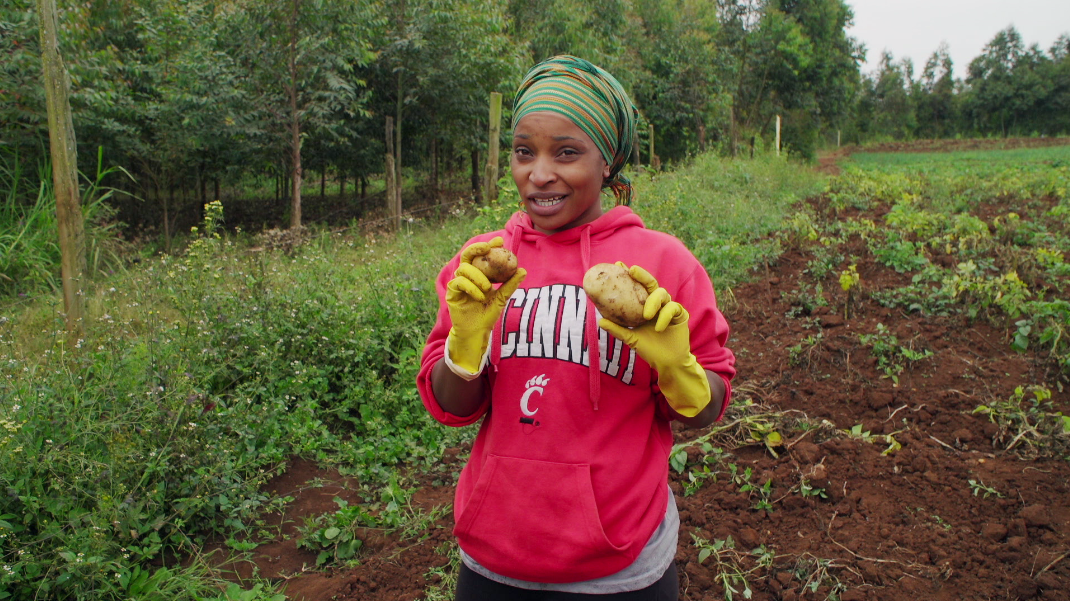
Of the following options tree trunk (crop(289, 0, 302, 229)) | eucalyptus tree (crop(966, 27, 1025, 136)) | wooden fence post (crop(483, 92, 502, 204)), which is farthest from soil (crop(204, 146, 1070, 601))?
eucalyptus tree (crop(966, 27, 1025, 136))

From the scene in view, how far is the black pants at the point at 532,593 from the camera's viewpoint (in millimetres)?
1263

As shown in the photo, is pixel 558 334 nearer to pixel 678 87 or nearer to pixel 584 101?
pixel 584 101

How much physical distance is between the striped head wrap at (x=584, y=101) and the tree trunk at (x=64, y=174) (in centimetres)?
326

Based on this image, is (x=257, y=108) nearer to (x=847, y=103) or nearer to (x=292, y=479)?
(x=292, y=479)

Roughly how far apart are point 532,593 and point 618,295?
2.02 ft

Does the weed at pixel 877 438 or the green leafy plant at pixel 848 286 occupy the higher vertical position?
the green leafy plant at pixel 848 286

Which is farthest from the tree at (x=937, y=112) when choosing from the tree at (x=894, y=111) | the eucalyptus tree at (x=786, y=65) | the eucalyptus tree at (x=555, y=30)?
the eucalyptus tree at (x=555, y=30)

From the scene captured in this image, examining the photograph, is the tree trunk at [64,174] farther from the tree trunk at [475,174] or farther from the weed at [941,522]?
the tree trunk at [475,174]

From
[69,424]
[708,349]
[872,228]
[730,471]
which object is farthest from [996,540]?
[872,228]

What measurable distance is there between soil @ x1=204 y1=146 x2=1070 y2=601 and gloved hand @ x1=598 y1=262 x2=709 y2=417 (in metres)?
1.03

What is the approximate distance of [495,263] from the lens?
120cm

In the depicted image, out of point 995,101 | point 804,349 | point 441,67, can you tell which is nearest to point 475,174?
point 441,67

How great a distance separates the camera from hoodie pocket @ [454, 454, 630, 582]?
47.8 inches

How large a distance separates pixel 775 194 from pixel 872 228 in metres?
4.69
